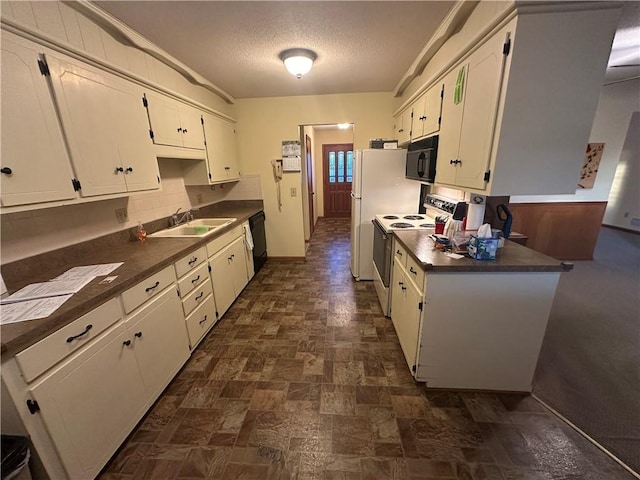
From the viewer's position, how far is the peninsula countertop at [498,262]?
4.74 ft

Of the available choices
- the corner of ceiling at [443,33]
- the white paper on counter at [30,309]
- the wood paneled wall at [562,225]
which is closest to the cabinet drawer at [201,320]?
the white paper on counter at [30,309]

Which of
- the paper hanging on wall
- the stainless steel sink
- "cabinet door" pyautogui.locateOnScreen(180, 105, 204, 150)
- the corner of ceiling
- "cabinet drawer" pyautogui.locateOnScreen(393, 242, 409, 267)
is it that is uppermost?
the corner of ceiling

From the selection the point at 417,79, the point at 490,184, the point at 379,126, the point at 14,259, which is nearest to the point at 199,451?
the point at 14,259

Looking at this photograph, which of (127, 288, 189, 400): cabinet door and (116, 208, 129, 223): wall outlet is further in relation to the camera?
(116, 208, 129, 223): wall outlet

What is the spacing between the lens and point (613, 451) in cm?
135

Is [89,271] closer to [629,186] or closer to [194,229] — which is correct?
[194,229]

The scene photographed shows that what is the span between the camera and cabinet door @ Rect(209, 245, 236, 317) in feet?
8.11

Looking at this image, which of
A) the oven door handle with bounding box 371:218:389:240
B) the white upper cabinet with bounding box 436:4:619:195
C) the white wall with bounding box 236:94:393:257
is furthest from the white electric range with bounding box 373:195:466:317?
the white wall with bounding box 236:94:393:257

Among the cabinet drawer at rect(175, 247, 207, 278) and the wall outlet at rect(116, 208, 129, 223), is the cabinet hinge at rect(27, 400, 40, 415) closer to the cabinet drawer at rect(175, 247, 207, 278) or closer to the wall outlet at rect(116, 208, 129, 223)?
the cabinet drawer at rect(175, 247, 207, 278)

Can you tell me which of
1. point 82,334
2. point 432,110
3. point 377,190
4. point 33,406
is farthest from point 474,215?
point 33,406

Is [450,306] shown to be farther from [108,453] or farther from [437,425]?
[108,453]

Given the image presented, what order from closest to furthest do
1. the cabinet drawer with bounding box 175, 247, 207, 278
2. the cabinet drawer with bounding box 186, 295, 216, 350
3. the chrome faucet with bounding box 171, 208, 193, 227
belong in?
the cabinet drawer with bounding box 175, 247, 207, 278, the cabinet drawer with bounding box 186, 295, 216, 350, the chrome faucet with bounding box 171, 208, 193, 227

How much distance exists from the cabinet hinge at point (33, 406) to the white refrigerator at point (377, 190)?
289cm

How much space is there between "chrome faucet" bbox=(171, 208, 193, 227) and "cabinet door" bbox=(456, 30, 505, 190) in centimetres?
279
